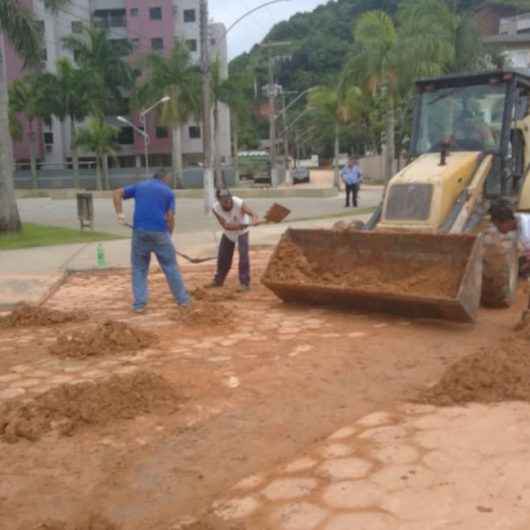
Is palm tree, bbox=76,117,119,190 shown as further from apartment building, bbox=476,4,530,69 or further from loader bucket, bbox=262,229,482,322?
loader bucket, bbox=262,229,482,322

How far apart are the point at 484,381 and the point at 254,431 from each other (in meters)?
1.75

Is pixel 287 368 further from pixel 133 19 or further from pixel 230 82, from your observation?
pixel 133 19

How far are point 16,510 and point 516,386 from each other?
3404mm

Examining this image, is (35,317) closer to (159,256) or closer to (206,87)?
(159,256)

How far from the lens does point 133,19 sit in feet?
200

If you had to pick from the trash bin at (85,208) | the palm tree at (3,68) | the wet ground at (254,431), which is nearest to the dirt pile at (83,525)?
the wet ground at (254,431)

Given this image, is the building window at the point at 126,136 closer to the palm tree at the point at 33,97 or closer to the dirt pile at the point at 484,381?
the palm tree at the point at 33,97

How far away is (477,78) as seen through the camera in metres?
9.43

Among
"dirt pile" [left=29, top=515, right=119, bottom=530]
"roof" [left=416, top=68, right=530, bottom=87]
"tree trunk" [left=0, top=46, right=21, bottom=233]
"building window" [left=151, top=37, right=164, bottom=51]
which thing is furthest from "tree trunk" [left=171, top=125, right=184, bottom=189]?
"dirt pile" [left=29, top=515, right=119, bottom=530]

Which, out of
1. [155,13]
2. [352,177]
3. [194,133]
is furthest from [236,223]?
[155,13]

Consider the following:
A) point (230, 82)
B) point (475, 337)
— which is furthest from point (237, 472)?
point (230, 82)

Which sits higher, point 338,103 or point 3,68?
point 338,103

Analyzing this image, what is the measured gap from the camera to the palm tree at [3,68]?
1816cm

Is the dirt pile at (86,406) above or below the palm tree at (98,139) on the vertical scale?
below
